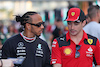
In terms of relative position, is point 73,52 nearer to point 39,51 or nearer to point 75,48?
point 75,48

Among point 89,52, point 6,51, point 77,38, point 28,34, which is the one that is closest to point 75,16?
point 77,38

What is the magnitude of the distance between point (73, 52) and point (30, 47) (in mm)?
870

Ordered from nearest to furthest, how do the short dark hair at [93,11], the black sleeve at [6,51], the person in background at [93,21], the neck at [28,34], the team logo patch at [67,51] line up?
the team logo patch at [67,51] → the black sleeve at [6,51] → the neck at [28,34] → the person in background at [93,21] → the short dark hair at [93,11]

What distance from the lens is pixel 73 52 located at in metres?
4.48

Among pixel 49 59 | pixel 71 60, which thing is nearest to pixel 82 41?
pixel 71 60

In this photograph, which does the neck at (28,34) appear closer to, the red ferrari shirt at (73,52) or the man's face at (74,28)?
the red ferrari shirt at (73,52)

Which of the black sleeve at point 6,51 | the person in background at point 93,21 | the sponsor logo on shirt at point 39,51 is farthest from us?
the person in background at point 93,21

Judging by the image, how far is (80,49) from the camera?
4504 millimetres

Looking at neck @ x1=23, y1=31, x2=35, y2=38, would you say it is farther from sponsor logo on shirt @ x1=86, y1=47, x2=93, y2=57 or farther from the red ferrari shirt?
sponsor logo on shirt @ x1=86, y1=47, x2=93, y2=57

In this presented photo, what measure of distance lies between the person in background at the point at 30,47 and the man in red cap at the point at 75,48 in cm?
40

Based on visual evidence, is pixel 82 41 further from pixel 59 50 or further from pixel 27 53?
pixel 27 53

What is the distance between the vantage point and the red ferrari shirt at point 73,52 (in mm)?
4457

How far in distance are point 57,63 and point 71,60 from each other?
26 centimetres

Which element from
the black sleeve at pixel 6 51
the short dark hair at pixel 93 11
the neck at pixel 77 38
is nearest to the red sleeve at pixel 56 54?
the neck at pixel 77 38
